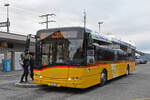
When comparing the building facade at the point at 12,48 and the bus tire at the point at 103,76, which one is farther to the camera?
the building facade at the point at 12,48

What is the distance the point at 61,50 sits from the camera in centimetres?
851

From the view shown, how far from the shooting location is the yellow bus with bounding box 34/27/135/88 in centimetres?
821

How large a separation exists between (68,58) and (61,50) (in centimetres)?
52

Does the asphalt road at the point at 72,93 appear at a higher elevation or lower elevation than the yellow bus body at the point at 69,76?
lower

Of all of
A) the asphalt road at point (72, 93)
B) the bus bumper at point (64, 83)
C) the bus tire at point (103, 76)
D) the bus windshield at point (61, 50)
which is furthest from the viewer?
the bus tire at point (103, 76)

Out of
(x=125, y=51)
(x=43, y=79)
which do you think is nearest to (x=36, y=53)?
(x=43, y=79)

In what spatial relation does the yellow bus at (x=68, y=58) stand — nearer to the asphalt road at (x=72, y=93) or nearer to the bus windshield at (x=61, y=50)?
the bus windshield at (x=61, y=50)

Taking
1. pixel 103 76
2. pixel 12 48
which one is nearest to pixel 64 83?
pixel 103 76

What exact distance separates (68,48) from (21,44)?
16.4m

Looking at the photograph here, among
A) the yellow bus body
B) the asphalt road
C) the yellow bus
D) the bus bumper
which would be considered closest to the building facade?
the asphalt road

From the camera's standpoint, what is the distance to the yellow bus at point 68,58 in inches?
323

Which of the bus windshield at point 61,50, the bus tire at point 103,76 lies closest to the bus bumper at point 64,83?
the bus windshield at point 61,50

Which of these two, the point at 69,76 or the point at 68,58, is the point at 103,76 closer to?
the point at 69,76

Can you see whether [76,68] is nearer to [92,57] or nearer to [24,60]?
[92,57]
